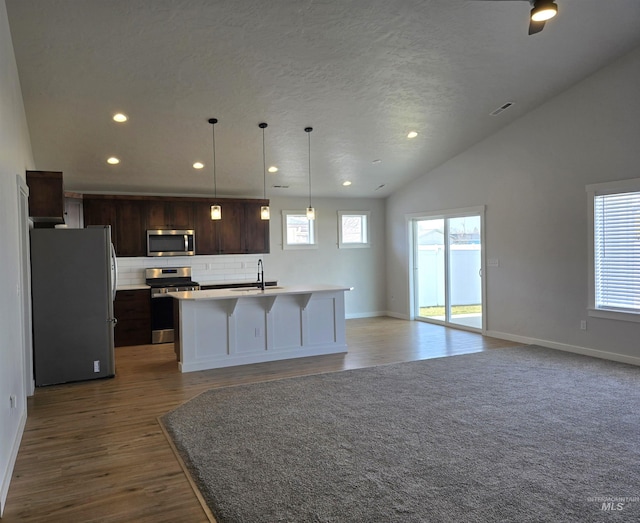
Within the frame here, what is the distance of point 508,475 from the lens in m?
2.91

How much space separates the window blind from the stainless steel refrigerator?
233 inches

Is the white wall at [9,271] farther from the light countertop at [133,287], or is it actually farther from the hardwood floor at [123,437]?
the light countertop at [133,287]

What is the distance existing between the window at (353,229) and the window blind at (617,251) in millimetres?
4799

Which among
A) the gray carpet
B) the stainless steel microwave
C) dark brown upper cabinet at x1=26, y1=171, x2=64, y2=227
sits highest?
dark brown upper cabinet at x1=26, y1=171, x2=64, y2=227

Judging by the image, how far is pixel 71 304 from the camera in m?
5.26

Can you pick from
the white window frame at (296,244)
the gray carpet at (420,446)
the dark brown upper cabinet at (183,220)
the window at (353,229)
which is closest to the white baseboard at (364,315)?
the window at (353,229)

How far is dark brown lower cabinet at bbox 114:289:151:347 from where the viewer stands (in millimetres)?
7285

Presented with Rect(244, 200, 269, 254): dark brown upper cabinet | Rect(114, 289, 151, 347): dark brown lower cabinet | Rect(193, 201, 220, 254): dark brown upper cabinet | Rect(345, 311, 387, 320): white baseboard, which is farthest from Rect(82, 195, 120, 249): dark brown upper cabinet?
Rect(345, 311, 387, 320): white baseboard

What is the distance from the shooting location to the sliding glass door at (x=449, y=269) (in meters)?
7.94

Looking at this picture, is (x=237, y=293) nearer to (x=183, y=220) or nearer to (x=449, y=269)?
(x=183, y=220)

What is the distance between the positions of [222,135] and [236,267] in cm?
308

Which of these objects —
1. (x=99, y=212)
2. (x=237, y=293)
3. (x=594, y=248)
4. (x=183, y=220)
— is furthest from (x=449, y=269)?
(x=99, y=212)

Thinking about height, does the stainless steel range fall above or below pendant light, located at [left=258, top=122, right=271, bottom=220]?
below

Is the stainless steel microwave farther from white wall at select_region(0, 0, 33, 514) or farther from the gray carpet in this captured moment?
the gray carpet
